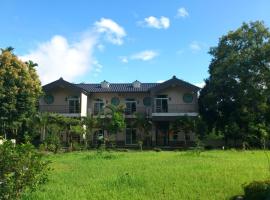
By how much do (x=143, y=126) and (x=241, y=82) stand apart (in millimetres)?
8424

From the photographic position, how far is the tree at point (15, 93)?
3448 centimetres

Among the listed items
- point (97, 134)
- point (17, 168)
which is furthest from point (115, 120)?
point (17, 168)

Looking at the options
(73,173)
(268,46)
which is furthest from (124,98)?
(73,173)

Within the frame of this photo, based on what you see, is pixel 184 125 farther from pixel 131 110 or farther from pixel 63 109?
pixel 63 109

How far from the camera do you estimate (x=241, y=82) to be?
119 ft

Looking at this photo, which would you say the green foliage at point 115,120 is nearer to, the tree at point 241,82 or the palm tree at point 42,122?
the palm tree at point 42,122

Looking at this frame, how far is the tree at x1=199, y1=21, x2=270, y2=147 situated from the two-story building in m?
2.63

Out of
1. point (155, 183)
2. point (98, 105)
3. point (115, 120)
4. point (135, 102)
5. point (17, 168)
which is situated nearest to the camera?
point (17, 168)

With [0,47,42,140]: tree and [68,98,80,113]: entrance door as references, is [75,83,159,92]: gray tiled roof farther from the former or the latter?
[0,47,42,140]: tree

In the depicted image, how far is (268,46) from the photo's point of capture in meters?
36.0

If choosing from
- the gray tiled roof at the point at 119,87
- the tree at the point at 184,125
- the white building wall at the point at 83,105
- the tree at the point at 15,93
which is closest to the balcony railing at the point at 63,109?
the white building wall at the point at 83,105

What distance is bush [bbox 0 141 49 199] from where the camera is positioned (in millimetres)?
8422

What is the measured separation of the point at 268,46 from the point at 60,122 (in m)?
16.5

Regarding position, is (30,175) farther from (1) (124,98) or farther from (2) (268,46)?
(1) (124,98)
